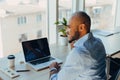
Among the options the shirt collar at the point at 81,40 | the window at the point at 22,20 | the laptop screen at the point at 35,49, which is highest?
the window at the point at 22,20

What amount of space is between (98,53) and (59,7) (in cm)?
176

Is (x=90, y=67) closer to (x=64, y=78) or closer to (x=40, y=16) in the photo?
(x=64, y=78)

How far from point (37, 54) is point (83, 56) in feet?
2.59

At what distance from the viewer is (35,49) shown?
6.56 ft

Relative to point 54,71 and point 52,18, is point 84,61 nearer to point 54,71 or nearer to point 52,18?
point 54,71

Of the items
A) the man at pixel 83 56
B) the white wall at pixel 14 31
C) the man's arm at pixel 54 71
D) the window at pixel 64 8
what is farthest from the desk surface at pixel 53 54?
the window at pixel 64 8

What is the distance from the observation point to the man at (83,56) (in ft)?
4.36

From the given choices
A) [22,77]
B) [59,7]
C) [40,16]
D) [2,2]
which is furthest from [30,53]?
[59,7]

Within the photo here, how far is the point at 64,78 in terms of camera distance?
1383 millimetres

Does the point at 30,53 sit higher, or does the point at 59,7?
the point at 59,7

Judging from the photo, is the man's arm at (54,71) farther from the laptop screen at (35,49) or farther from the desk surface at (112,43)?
the desk surface at (112,43)

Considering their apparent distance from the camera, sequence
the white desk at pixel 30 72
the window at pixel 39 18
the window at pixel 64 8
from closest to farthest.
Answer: the white desk at pixel 30 72, the window at pixel 39 18, the window at pixel 64 8

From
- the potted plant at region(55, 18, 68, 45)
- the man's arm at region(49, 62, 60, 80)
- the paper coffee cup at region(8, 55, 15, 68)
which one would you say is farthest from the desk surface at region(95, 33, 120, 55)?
the paper coffee cup at region(8, 55, 15, 68)

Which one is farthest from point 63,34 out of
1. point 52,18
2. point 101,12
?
point 101,12
